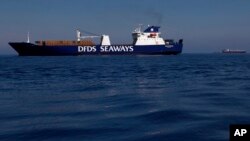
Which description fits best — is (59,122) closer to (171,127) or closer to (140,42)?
(171,127)

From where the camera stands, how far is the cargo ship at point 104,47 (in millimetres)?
86500

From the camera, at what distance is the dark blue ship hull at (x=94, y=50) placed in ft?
283

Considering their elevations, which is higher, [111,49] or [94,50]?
[111,49]

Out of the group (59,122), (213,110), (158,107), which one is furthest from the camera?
(158,107)

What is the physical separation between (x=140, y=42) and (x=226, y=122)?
84723mm

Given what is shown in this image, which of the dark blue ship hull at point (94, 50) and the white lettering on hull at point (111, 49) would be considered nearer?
the dark blue ship hull at point (94, 50)

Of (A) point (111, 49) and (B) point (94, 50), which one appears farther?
(A) point (111, 49)

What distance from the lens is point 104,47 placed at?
92.9 metres

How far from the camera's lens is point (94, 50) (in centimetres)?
9212

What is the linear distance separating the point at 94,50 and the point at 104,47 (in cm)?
279

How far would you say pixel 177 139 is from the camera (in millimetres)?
7652

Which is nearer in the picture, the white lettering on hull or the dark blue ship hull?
the dark blue ship hull

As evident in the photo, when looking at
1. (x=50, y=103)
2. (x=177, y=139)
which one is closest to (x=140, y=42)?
(x=50, y=103)

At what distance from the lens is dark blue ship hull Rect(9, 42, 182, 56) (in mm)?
86312
